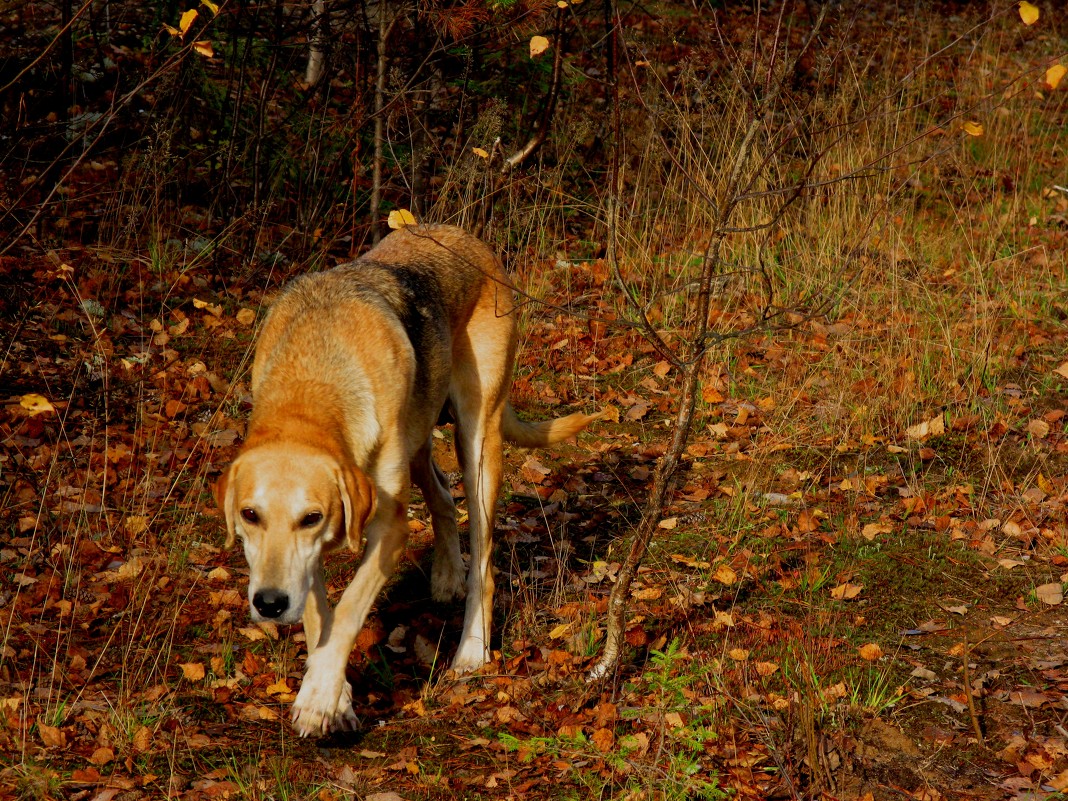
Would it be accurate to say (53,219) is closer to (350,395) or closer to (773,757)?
(350,395)

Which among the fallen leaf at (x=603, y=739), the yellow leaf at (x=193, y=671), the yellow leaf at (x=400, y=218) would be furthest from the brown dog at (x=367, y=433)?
the fallen leaf at (x=603, y=739)

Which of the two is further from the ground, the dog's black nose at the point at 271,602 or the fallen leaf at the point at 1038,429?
the dog's black nose at the point at 271,602

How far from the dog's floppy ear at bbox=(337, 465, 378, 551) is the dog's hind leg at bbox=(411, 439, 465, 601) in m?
1.59

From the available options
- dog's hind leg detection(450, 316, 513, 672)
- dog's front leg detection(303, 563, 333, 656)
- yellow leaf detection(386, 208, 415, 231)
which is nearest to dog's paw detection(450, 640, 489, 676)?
dog's hind leg detection(450, 316, 513, 672)

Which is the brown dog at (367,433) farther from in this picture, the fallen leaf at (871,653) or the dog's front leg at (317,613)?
the fallen leaf at (871,653)

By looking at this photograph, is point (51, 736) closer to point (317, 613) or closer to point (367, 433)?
point (317, 613)

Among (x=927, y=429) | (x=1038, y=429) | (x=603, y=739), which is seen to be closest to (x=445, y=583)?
(x=603, y=739)

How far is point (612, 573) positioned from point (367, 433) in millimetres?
1919

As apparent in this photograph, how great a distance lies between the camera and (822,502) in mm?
6074

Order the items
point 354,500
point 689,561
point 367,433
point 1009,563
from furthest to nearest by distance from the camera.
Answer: point 689,561, point 1009,563, point 367,433, point 354,500

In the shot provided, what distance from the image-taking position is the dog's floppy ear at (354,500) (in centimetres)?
384

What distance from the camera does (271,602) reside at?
12.0 feet

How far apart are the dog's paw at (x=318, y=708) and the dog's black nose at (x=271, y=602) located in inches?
24.3

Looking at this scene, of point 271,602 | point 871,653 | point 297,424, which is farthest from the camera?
point 871,653
